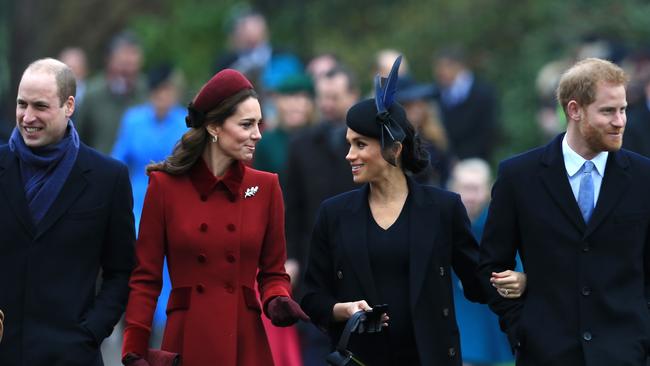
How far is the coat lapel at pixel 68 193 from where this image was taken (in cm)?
889

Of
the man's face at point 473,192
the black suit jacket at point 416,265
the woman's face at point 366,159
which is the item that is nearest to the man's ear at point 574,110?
the black suit jacket at point 416,265

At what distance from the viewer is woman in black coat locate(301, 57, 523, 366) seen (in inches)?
355

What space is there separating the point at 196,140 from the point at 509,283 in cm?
183

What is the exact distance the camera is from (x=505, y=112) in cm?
2386

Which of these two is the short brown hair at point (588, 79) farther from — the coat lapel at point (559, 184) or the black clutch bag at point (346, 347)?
the black clutch bag at point (346, 347)

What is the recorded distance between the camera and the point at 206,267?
29.9 ft

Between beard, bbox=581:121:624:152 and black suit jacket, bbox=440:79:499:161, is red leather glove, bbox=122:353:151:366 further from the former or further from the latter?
black suit jacket, bbox=440:79:499:161

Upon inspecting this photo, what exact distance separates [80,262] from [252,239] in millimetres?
916

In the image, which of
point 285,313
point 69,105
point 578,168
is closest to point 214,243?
point 285,313

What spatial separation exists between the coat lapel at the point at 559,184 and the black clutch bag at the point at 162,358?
6.98ft

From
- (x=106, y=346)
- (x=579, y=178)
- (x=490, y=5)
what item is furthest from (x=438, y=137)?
(x=490, y=5)

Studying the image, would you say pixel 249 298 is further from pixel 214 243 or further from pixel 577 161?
pixel 577 161

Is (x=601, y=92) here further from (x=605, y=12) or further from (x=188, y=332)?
(x=605, y=12)

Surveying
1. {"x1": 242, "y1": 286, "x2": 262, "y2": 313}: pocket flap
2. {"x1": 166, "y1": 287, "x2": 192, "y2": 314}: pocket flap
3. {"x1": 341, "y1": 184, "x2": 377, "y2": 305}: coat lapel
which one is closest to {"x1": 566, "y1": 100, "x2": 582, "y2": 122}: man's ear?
{"x1": 341, "y1": 184, "x2": 377, "y2": 305}: coat lapel
